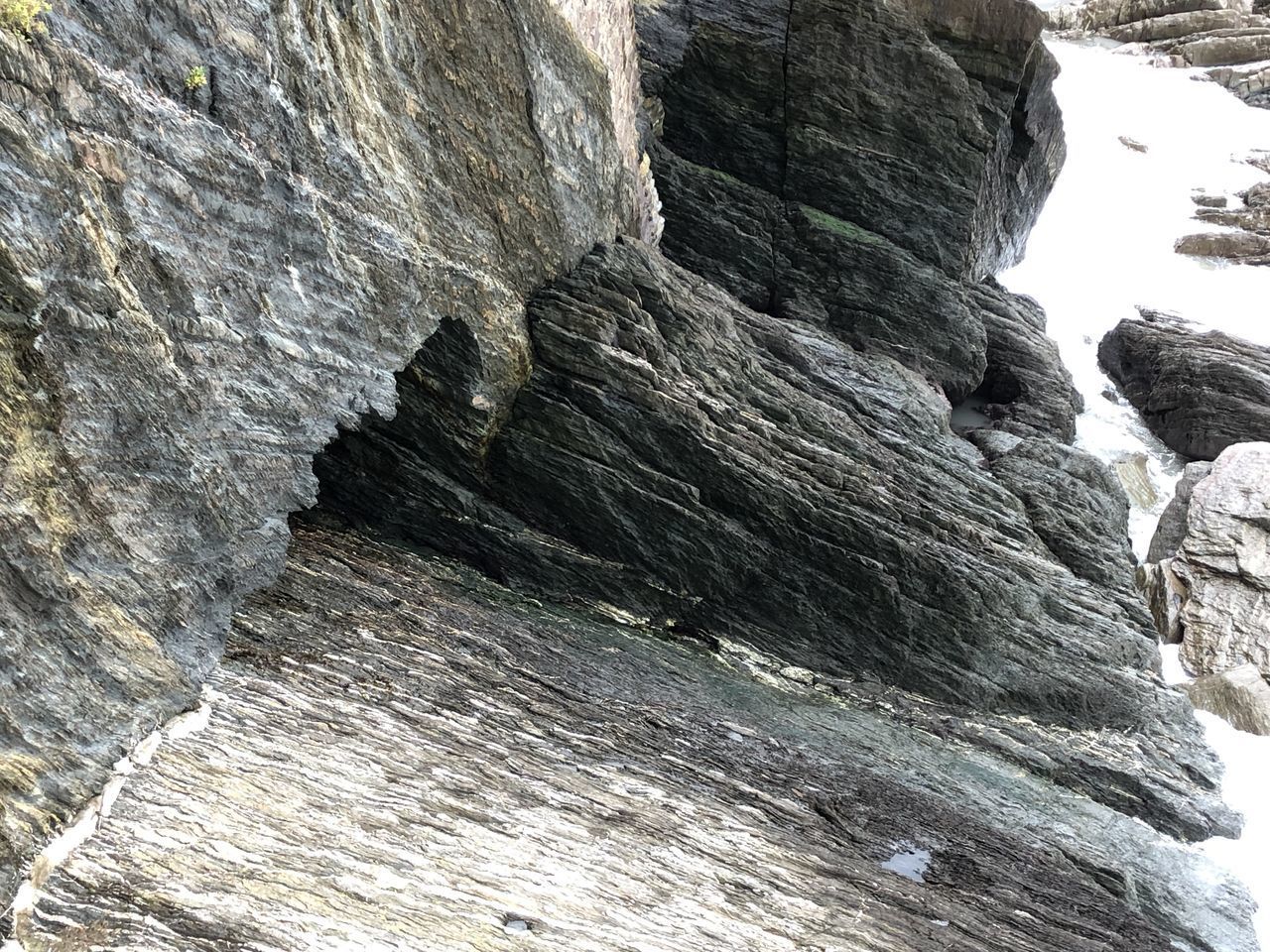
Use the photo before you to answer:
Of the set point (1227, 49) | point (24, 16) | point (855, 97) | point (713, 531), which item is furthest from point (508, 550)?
point (1227, 49)

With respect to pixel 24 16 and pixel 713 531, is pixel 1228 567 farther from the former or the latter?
pixel 24 16

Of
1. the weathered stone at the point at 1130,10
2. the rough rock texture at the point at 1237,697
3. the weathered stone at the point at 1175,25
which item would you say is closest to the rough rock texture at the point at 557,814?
the rough rock texture at the point at 1237,697

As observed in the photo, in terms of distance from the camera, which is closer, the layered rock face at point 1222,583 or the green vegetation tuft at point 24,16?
the green vegetation tuft at point 24,16

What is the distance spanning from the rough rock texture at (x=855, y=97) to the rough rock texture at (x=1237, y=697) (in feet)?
40.0

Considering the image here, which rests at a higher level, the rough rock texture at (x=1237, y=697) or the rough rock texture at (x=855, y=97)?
the rough rock texture at (x=855, y=97)

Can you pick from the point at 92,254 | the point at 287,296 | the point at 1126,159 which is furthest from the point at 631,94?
the point at 1126,159

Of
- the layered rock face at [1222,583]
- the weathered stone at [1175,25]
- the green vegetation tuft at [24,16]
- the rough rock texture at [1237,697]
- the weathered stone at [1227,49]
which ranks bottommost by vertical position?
the rough rock texture at [1237,697]

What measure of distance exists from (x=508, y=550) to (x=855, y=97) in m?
15.7

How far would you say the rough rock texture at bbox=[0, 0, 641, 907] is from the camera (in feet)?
30.0

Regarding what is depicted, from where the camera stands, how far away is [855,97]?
23.6 metres

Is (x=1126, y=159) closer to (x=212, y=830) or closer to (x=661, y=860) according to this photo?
(x=661, y=860)

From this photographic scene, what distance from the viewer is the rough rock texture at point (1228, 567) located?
22062 mm

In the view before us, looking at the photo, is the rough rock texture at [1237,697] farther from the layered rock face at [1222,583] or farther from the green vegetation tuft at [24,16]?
the green vegetation tuft at [24,16]

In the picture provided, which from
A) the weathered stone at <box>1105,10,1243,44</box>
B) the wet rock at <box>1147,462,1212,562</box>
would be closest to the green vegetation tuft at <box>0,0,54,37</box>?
the wet rock at <box>1147,462,1212,562</box>
